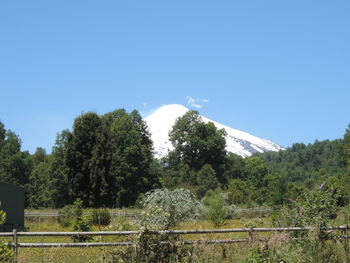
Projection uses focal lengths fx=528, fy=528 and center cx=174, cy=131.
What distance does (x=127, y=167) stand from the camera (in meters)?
63.8

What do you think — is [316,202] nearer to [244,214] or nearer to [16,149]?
[244,214]

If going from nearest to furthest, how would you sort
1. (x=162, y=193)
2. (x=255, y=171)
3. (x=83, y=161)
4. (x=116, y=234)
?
1. (x=116, y=234)
2. (x=162, y=193)
3. (x=83, y=161)
4. (x=255, y=171)

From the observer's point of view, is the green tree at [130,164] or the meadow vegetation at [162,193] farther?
the green tree at [130,164]

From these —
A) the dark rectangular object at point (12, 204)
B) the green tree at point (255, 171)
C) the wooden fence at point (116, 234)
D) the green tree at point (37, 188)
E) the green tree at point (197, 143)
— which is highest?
→ the green tree at point (197, 143)

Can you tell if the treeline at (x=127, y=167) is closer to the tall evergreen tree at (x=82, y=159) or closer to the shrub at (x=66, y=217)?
the tall evergreen tree at (x=82, y=159)

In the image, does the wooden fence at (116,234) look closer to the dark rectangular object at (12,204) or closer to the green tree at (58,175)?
the dark rectangular object at (12,204)

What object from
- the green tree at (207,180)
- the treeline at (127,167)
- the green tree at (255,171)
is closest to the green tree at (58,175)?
the treeline at (127,167)

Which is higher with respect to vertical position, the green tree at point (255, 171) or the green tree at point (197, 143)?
the green tree at point (197, 143)

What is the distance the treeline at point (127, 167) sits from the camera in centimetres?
5281

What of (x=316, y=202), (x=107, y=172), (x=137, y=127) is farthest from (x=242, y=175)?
(x=316, y=202)

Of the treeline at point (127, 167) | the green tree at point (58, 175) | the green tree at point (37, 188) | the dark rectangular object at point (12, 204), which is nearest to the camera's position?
the dark rectangular object at point (12, 204)

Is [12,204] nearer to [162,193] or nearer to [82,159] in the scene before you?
[162,193]

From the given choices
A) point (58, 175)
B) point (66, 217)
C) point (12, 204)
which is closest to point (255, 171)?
point (58, 175)

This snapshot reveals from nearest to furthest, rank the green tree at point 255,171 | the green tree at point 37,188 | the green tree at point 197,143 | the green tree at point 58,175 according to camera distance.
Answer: the green tree at point 58,175, the green tree at point 37,188, the green tree at point 197,143, the green tree at point 255,171
